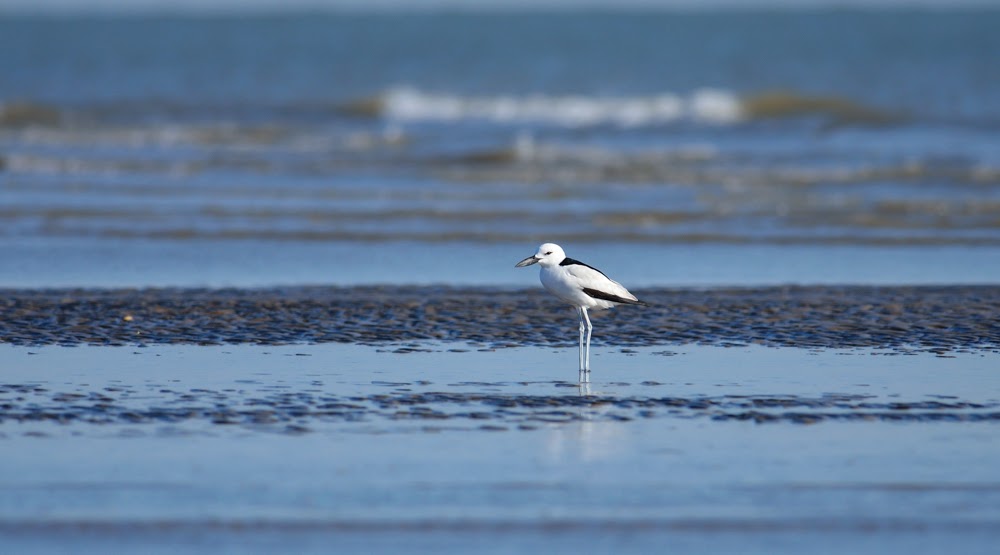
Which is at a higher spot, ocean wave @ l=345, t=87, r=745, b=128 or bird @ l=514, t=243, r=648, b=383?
ocean wave @ l=345, t=87, r=745, b=128

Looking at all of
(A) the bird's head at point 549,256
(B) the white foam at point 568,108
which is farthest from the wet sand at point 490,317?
(B) the white foam at point 568,108

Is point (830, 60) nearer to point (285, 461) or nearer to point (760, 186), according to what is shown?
point (760, 186)

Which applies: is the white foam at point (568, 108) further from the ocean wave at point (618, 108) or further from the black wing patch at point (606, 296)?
the black wing patch at point (606, 296)

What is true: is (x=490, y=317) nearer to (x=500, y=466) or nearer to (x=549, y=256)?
(x=549, y=256)

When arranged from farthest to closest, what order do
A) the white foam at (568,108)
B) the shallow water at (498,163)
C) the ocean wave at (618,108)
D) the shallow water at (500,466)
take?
1. the white foam at (568,108)
2. the ocean wave at (618,108)
3. the shallow water at (498,163)
4. the shallow water at (500,466)

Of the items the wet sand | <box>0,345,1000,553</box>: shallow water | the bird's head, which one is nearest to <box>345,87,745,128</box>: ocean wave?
the wet sand

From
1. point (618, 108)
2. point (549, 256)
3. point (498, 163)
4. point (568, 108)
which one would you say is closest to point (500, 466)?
point (549, 256)

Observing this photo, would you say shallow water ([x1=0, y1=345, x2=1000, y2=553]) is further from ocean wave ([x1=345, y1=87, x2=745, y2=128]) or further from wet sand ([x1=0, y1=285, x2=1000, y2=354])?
ocean wave ([x1=345, y1=87, x2=745, y2=128])

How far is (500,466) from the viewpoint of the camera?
6.68 metres

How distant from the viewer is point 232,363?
920cm

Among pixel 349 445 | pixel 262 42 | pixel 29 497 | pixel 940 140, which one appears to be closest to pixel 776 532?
pixel 349 445

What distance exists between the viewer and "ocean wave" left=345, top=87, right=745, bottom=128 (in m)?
38.5

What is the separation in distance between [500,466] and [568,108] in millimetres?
36249

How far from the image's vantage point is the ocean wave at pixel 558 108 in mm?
38531
